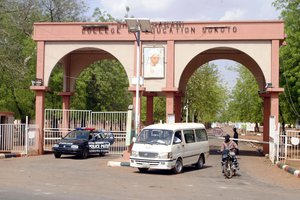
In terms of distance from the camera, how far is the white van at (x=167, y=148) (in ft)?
59.8

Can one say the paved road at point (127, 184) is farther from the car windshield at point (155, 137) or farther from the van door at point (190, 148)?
the car windshield at point (155, 137)

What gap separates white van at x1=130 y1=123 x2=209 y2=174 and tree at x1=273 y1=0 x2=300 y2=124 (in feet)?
45.4

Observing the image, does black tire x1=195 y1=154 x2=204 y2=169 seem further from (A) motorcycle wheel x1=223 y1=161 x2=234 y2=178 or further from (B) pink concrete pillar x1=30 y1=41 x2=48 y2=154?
(B) pink concrete pillar x1=30 y1=41 x2=48 y2=154

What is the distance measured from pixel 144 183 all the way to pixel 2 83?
82.4ft

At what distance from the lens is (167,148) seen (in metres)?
18.3

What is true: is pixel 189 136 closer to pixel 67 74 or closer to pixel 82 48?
pixel 82 48

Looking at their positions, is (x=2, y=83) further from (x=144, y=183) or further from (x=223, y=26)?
(x=144, y=183)

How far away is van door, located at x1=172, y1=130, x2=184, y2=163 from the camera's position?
1867 centimetres

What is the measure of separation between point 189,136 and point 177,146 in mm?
1595

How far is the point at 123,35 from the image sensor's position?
90.0ft

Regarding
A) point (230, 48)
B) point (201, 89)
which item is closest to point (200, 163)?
point (230, 48)

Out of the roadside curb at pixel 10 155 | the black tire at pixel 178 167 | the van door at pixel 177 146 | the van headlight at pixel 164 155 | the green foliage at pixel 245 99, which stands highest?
the green foliage at pixel 245 99

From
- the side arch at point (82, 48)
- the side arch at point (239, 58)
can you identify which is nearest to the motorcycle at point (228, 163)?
the side arch at point (82, 48)

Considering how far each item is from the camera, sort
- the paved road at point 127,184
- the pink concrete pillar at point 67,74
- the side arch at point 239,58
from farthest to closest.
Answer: the pink concrete pillar at point 67,74
the side arch at point 239,58
the paved road at point 127,184
